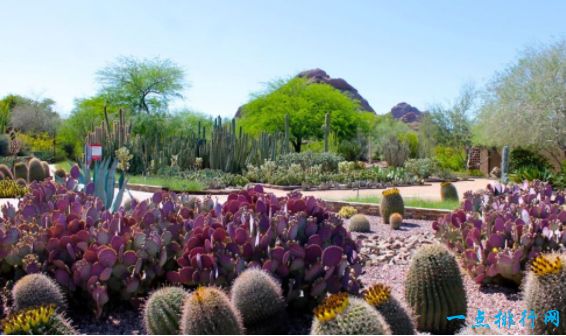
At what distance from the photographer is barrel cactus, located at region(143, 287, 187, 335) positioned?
3.53 metres

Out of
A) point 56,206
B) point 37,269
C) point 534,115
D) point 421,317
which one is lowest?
point 421,317

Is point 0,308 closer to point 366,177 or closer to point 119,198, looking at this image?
point 119,198

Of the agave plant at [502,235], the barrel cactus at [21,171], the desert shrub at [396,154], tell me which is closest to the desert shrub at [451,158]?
the desert shrub at [396,154]

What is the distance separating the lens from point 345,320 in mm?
2811

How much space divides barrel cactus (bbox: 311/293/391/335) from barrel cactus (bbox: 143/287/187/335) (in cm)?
106

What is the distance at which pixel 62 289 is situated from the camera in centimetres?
427

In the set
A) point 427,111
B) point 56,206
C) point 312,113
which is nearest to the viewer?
point 56,206

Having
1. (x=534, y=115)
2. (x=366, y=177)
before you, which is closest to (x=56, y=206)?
(x=366, y=177)

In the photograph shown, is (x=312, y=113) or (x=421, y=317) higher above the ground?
(x=312, y=113)

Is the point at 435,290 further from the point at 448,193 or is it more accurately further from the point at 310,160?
the point at 310,160

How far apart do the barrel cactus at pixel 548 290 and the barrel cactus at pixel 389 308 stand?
99 centimetres

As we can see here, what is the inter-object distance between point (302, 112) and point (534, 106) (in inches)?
Answer: 835

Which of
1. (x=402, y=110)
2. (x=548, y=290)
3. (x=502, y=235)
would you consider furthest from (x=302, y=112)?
(x=402, y=110)

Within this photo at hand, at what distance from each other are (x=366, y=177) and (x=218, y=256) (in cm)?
1741
